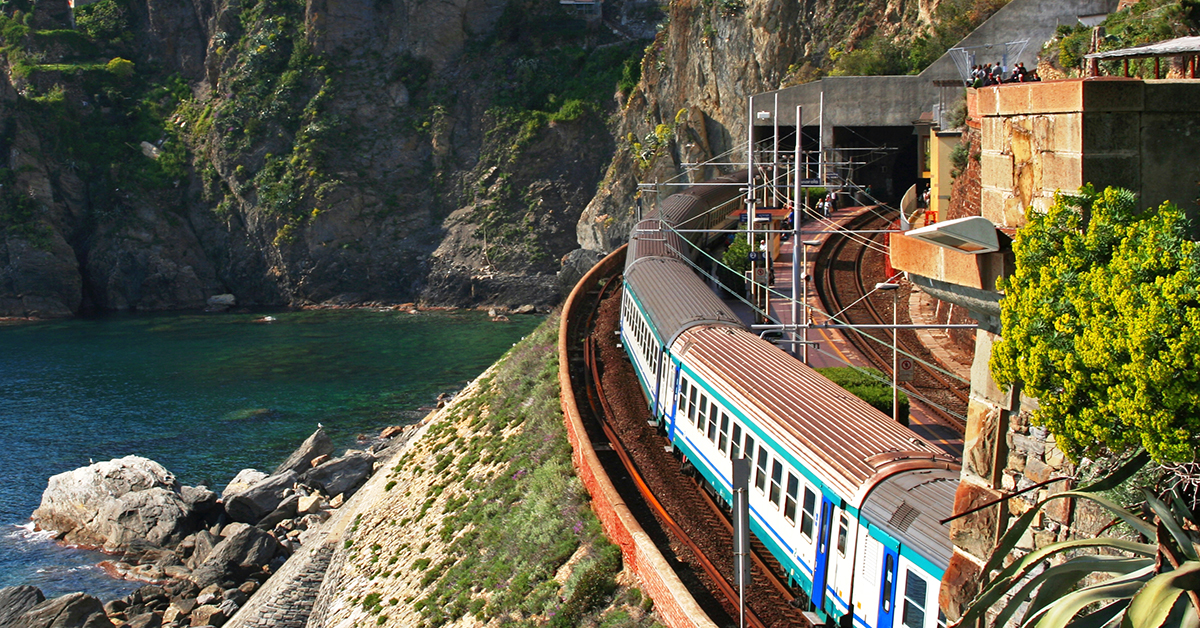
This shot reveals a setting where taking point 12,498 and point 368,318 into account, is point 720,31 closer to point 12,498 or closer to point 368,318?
point 368,318

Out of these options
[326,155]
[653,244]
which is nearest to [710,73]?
[653,244]

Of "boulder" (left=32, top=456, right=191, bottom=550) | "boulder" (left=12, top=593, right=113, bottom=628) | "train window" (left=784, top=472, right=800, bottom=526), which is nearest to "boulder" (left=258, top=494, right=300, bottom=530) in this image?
"boulder" (left=32, top=456, right=191, bottom=550)

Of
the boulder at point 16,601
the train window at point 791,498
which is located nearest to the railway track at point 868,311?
the train window at point 791,498

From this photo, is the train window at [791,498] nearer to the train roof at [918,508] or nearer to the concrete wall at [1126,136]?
the train roof at [918,508]

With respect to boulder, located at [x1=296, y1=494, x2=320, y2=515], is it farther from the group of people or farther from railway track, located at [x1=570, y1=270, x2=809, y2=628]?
the group of people

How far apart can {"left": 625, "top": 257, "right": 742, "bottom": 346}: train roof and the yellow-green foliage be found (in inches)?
530

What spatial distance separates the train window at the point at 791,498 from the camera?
13398 millimetres

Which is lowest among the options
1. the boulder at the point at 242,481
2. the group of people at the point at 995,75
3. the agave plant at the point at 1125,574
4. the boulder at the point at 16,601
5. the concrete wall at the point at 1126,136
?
the boulder at the point at 16,601

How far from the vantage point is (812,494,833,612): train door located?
12.3 meters

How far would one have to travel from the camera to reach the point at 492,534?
69.1 ft

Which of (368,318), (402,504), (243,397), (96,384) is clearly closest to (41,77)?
(368,318)

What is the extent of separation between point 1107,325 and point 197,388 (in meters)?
53.0

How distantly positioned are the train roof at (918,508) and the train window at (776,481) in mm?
2494

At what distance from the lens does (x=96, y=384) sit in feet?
177
